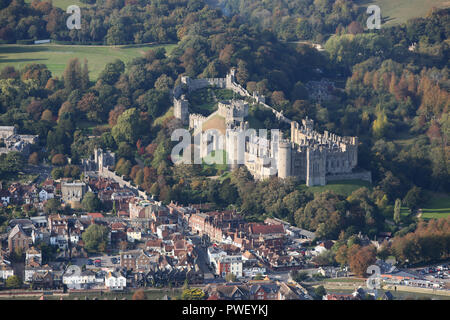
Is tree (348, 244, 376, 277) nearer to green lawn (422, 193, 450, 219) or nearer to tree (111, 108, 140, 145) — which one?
green lawn (422, 193, 450, 219)

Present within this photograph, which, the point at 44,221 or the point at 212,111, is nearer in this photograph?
the point at 44,221

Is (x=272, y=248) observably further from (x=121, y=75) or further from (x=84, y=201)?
(x=121, y=75)

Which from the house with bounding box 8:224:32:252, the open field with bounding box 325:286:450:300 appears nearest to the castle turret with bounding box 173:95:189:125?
the house with bounding box 8:224:32:252

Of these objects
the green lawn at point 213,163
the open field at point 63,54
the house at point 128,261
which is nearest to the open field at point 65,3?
the open field at point 63,54

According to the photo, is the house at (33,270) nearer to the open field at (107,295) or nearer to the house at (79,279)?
the house at (79,279)

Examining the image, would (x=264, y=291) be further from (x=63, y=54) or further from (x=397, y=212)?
(x=63, y=54)

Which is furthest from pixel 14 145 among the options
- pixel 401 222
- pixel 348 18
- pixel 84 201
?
pixel 348 18
